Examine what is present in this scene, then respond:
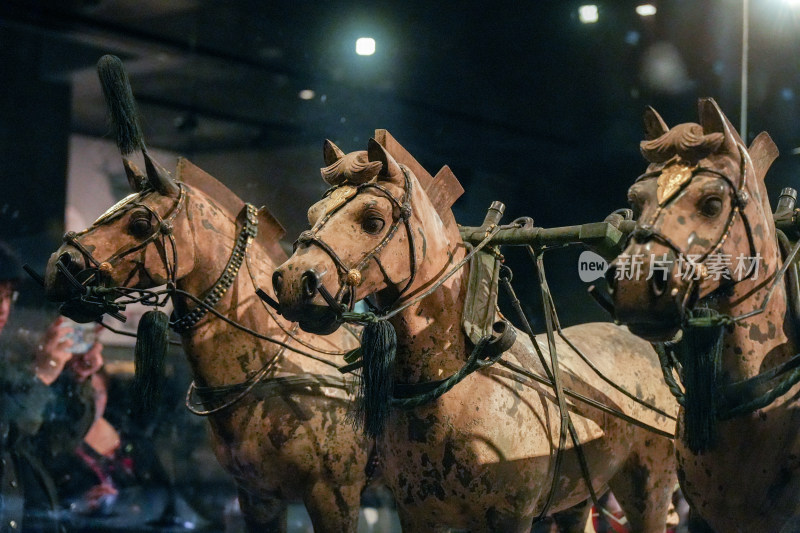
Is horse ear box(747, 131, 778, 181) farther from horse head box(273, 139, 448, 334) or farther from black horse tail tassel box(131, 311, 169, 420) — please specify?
black horse tail tassel box(131, 311, 169, 420)

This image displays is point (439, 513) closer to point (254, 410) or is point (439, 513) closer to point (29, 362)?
point (254, 410)

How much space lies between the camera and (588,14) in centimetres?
494

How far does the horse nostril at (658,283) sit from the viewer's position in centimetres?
198

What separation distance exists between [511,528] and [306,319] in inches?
32.2

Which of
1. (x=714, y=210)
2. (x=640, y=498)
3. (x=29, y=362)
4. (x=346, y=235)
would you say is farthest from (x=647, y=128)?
(x=29, y=362)

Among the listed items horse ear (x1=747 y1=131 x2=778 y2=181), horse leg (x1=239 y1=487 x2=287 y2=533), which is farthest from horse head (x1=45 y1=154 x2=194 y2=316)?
horse ear (x1=747 y1=131 x2=778 y2=181)

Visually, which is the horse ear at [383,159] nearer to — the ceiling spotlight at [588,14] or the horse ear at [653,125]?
the horse ear at [653,125]

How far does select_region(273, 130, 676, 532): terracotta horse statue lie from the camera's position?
234cm

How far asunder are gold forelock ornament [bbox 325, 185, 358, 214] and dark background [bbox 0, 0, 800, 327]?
210 cm

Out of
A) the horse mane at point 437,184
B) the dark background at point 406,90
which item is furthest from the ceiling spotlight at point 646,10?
Result: the horse mane at point 437,184

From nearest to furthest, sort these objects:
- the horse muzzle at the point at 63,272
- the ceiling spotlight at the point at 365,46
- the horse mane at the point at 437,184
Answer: the horse mane at the point at 437,184 → the horse muzzle at the point at 63,272 → the ceiling spotlight at the point at 365,46

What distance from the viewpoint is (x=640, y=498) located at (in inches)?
Result: 121

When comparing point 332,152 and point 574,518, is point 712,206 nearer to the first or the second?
point 332,152

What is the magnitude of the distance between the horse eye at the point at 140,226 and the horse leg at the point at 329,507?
1.06m
